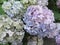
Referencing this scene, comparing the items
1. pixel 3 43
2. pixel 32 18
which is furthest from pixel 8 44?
pixel 32 18

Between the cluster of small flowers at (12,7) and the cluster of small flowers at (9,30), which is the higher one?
the cluster of small flowers at (12,7)

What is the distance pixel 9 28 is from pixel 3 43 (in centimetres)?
7

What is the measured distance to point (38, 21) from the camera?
78 cm

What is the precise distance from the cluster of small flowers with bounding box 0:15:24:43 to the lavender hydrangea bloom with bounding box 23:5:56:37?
0.03 m

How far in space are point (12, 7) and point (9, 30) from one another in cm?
10

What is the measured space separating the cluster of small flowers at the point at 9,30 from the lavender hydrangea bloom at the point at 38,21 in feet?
0.11

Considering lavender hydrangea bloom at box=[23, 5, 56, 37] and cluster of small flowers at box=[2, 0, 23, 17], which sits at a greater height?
cluster of small flowers at box=[2, 0, 23, 17]

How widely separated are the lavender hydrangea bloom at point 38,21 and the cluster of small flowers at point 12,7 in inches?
1.8

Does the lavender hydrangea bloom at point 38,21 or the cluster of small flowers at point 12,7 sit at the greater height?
the cluster of small flowers at point 12,7

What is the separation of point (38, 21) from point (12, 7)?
126 mm

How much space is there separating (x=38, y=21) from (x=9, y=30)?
4.6 inches

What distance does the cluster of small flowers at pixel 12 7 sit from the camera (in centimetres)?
82

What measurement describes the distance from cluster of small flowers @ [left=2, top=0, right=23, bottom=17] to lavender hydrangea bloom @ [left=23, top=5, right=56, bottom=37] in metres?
0.05

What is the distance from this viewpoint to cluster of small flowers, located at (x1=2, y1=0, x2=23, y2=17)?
818mm
